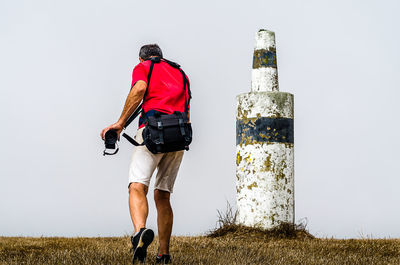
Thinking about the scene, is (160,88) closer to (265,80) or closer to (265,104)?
(265,104)

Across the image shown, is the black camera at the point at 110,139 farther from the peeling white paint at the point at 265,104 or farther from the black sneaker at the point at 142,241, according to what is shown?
the peeling white paint at the point at 265,104

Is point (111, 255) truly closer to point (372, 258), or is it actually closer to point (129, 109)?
point (129, 109)

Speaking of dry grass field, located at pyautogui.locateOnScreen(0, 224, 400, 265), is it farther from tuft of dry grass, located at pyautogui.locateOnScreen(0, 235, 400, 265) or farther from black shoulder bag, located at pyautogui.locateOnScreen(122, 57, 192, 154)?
black shoulder bag, located at pyautogui.locateOnScreen(122, 57, 192, 154)

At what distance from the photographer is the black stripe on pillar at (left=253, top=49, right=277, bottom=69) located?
8953 millimetres

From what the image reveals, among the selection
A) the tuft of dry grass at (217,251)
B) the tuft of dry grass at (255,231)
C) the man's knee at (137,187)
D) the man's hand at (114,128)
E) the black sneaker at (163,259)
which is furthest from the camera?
the tuft of dry grass at (255,231)

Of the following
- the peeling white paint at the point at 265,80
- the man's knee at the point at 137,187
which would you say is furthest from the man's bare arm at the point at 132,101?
the peeling white paint at the point at 265,80

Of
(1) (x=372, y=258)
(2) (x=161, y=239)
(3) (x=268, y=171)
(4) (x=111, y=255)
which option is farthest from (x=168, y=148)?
(3) (x=268, y=171)

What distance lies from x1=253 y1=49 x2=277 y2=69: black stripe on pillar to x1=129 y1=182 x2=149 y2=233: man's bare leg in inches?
176

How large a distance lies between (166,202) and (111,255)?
966 millimetres

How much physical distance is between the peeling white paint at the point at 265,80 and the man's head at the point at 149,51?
145 inches

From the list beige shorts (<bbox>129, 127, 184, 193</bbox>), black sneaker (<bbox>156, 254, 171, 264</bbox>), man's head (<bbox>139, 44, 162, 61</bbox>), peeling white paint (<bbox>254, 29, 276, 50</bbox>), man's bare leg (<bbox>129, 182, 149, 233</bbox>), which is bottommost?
black sneaker (<bbox>156, 254, 171, 264</bbox>)

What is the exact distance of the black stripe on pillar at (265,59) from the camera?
895 centimetres

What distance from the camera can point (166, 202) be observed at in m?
5.44

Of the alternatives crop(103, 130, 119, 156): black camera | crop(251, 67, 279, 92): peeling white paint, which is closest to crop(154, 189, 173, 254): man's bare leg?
crop(103, 130, 119, 156): black camera
